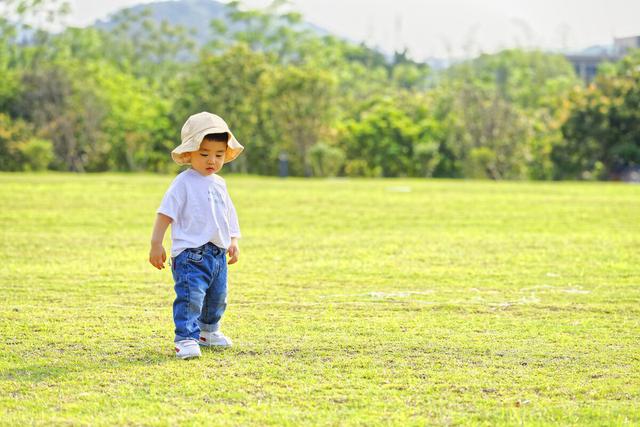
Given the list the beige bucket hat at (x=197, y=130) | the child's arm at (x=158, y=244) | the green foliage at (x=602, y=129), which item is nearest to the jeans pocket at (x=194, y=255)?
the child's arm at (x=158, y=244)

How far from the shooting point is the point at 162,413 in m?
4.00

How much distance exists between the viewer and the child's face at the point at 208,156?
5.38m

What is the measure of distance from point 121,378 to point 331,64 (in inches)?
1996

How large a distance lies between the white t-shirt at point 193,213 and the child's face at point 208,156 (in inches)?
2.1

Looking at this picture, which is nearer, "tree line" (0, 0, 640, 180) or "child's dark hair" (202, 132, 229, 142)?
"child's dark hair" (202, 132, 229, 142)

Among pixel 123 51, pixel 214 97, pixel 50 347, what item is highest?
pixel 123 51

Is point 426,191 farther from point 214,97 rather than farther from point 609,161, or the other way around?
point 214,97

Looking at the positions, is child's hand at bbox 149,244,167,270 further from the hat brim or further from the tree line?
the tree line

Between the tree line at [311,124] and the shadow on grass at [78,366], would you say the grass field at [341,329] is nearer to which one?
the shadow on grass at [78,366]

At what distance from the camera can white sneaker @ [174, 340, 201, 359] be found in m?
5.04

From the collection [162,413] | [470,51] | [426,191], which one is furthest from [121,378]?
[470,51]

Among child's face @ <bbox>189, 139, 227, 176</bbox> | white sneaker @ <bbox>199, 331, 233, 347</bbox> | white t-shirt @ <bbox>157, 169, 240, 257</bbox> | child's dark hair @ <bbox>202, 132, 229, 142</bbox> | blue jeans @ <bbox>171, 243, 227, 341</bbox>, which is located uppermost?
child's dark hair @ <bbox>202, 132, 229, 142</bbox>

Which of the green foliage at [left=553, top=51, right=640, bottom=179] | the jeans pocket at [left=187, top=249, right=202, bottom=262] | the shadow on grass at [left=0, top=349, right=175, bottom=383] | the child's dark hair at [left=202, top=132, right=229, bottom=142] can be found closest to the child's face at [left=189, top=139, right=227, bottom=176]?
the child's dark hair at [left=202, top=132, right=229, bottom=142]

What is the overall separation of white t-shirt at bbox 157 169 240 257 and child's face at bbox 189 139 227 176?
0.17 feet
